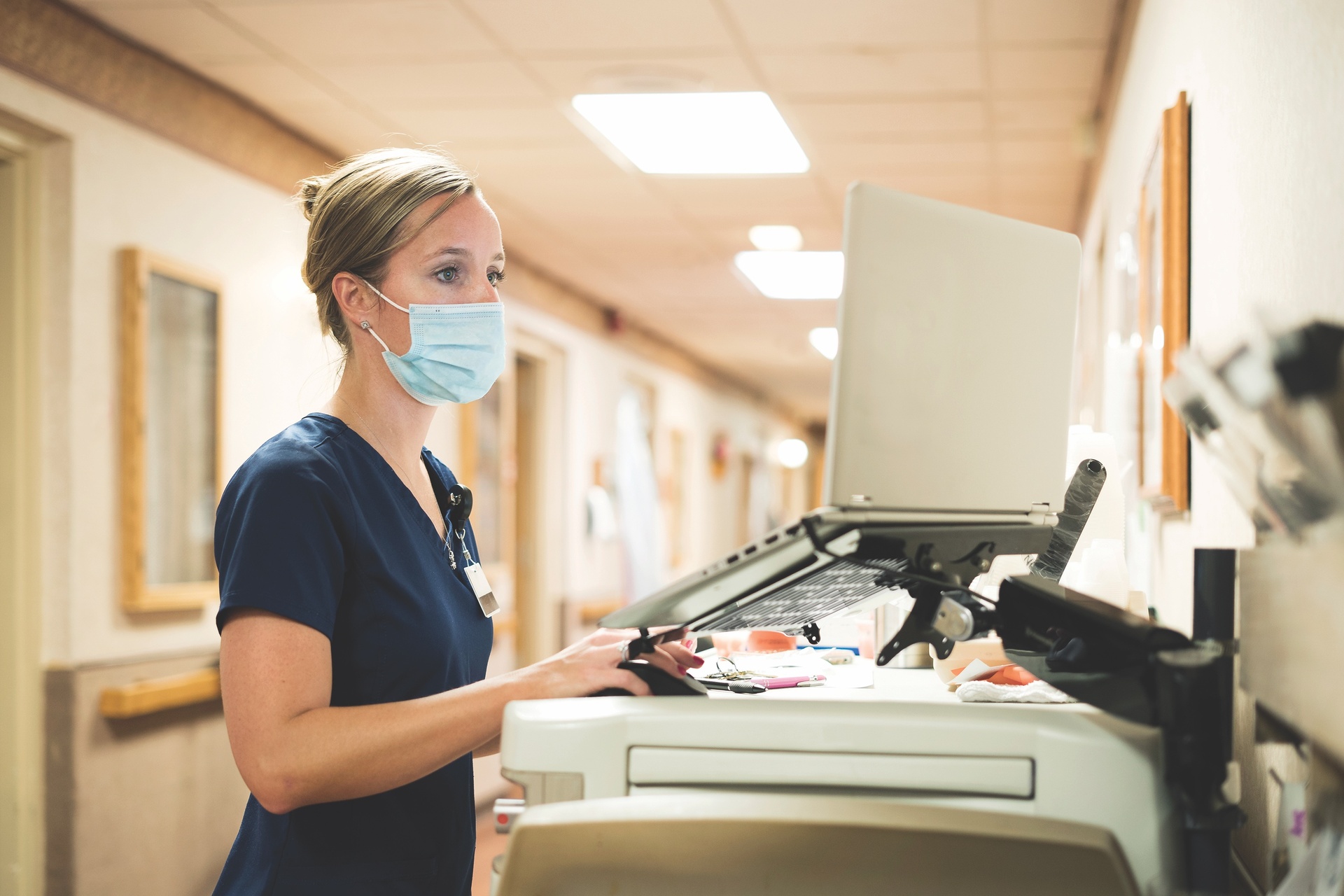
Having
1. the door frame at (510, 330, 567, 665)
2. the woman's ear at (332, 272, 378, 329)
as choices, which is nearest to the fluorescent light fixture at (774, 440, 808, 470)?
the door frame at (510, 330, 567, 665)

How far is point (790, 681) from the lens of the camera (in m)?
1.34

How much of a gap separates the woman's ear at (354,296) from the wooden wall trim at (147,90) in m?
2.00

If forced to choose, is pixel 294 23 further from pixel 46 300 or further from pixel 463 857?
pixel 463 857

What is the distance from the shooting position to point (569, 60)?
3385 millimetres

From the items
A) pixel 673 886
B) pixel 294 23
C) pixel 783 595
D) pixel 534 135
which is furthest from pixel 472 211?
pixel 534 135

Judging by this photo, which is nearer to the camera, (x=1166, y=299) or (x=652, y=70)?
(x=1166, y=299)

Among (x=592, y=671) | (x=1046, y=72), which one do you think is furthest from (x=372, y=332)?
(x=1046, y=72)

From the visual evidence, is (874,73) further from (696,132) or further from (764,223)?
(764,223)

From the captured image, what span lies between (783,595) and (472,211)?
67 cm

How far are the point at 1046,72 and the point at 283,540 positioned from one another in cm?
292

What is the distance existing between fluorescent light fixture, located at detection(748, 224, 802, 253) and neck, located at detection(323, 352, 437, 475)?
4017 millimetres

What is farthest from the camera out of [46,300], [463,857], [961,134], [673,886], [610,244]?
[610,244]

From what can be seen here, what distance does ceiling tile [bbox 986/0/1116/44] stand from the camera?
2.93m

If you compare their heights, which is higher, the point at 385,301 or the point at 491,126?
the point at 491,126
